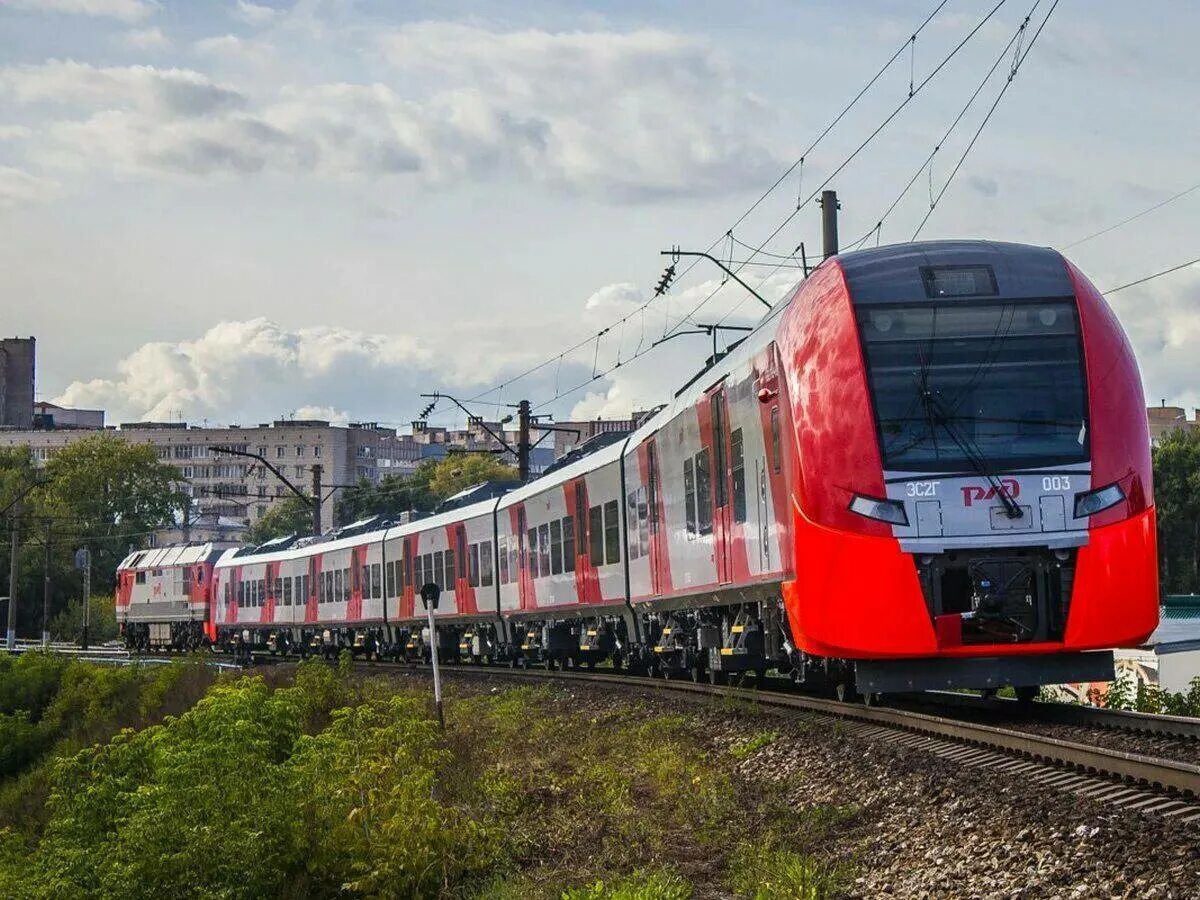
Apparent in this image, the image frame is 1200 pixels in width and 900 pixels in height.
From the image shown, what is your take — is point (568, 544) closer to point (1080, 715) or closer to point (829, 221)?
point (829, 221)

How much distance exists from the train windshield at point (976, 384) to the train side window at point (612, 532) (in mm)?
10635

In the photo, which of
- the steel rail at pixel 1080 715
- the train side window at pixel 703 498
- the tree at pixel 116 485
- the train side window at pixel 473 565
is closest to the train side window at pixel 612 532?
the train side window at pixel 703 498

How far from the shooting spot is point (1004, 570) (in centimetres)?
1345

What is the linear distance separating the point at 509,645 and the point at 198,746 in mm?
20727

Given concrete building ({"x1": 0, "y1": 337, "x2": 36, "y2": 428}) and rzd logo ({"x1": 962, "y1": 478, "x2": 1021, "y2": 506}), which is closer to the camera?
rzd logo ({"x1": 962, "y1": 478, "x2": 1021, "y2": 506})

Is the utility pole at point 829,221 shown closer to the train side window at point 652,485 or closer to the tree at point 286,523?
the train side window at point 652,485

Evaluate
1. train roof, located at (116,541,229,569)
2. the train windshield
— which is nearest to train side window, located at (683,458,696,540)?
the train windshield

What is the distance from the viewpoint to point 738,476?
16812 mm

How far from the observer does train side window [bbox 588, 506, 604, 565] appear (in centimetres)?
2539

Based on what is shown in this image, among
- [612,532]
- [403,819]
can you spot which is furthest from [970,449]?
[612,532]

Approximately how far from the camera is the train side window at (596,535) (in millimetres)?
25391

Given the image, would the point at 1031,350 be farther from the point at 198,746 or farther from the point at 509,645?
the point at 509,645

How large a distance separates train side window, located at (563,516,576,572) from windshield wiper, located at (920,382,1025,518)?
14048 millimetres

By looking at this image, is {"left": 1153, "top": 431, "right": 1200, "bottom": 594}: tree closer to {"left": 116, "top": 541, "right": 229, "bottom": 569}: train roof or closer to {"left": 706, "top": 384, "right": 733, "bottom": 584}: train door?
{"left": 116, "top": 541, "right": 229, "bottom": 569}: train roof
